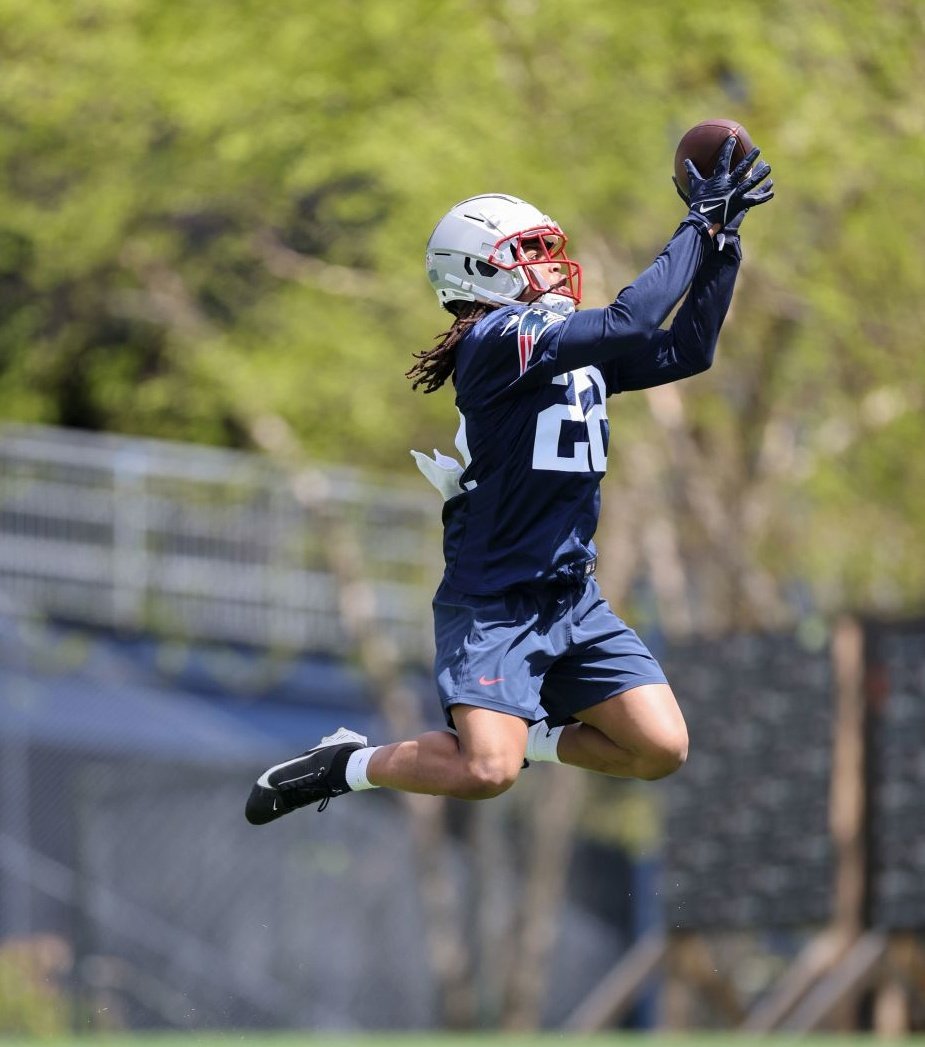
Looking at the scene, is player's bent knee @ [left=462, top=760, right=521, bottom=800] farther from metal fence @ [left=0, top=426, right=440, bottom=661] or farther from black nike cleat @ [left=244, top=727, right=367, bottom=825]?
metal fence @ [left=0, top=426, right=440, bottom=661]

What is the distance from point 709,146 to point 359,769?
7.07 feet

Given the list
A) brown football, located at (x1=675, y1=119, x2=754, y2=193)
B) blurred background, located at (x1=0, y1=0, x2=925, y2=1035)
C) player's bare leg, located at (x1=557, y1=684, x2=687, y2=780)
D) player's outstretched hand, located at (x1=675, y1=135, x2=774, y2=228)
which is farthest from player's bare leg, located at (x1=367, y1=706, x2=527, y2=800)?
blurred background, located at (x1=0, y1=0, x2=925, y2=1035)

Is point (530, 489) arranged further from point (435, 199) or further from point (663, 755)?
point (435, 199)

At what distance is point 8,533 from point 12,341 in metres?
1.94

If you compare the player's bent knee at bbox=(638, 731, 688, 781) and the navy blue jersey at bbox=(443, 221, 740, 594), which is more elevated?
the navy blue jersey at bbox=(443, 221, 740, 594)

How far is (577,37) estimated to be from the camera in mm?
13539

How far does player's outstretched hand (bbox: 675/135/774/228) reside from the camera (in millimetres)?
6070

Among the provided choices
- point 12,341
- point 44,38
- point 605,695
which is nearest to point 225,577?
point 12,341

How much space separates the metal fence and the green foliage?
0.87 meters

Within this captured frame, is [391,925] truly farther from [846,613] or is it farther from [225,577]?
[846,613]

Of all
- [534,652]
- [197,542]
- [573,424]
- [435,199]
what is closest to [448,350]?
[573,424]

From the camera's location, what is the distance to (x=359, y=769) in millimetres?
6602

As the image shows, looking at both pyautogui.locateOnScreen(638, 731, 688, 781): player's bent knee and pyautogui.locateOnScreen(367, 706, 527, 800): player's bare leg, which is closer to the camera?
pyautogui.locateOnScreen(367, 706, 527, 800): player's bare leg

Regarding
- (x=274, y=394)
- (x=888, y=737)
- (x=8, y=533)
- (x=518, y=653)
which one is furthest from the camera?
(x=8, y=533)
